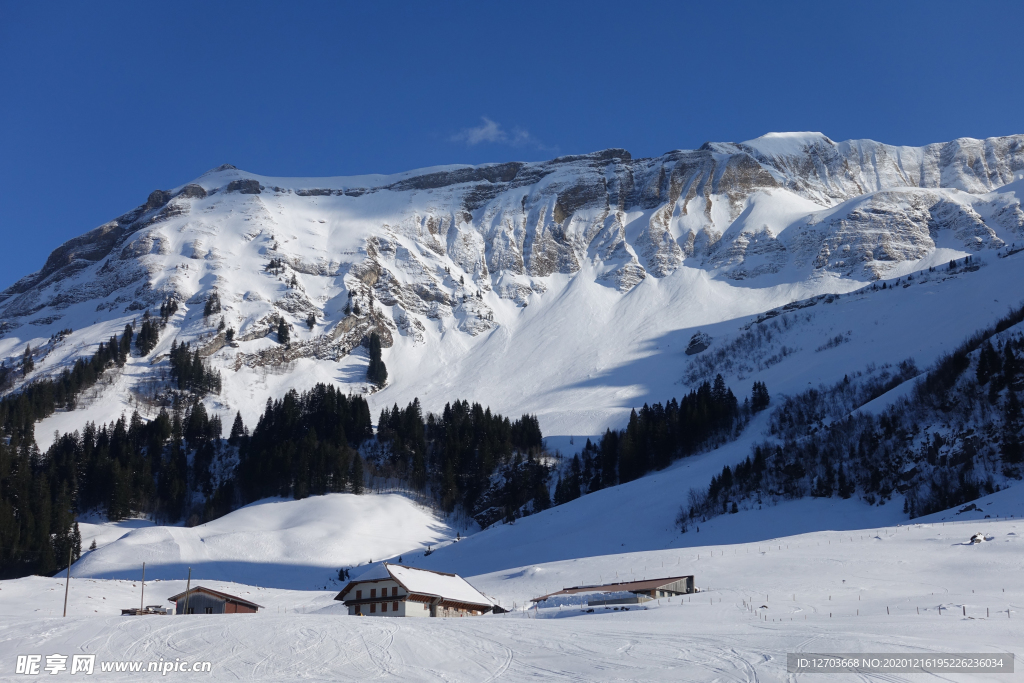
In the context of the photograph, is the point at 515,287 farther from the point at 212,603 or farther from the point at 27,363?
the point at 212,603

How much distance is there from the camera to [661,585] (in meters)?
38.3

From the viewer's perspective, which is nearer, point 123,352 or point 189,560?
point 189,560

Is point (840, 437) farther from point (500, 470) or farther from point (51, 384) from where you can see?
point (51, 384)

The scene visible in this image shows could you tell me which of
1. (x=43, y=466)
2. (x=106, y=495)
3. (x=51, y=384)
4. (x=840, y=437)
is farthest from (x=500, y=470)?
(x=51, y=384)

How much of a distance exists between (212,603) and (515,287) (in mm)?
123836

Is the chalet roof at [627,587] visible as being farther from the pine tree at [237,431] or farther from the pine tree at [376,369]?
the pine tree at [376,369]

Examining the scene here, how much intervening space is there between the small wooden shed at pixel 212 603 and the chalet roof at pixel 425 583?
19.3ft

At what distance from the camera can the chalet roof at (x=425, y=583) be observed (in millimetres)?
41969

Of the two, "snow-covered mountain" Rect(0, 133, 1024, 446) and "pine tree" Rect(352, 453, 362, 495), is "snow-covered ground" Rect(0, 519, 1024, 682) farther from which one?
"snow-covered mountain" Rect(0, 133, 1024, 446)

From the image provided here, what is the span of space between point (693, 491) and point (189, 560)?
43865 mm

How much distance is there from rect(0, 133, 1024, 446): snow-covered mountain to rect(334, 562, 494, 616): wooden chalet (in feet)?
188

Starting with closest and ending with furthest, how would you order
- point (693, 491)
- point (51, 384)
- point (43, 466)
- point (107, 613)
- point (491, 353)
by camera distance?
point (107, 613)
point (693, 491)
point (43, 466)
point (51, 384)
point (491, 353)

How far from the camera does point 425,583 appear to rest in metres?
43.5

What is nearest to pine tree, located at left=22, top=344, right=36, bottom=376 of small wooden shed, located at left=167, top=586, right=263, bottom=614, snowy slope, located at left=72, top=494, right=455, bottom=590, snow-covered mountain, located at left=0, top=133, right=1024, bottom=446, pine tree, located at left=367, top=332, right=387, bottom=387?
snow-covered mountain, located at left=0, top=133, right=1024, bottom=446
